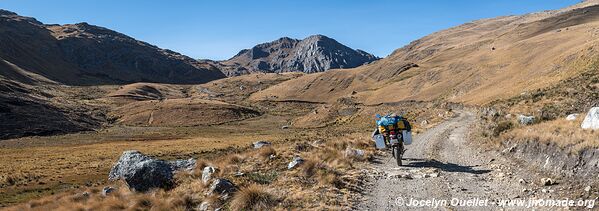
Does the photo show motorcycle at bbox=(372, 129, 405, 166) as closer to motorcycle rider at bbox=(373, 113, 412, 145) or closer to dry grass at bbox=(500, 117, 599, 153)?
motorcycle rider at bbox=(373, 113, 412, 145)

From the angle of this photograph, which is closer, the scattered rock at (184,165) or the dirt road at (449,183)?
the dirt road at (449,183)

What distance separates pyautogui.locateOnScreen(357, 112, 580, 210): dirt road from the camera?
10938mm

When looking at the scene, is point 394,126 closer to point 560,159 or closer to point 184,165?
point 560,159

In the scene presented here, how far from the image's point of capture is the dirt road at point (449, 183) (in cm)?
1094

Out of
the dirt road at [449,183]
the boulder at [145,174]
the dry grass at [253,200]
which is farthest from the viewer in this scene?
the boulder at [145,174]

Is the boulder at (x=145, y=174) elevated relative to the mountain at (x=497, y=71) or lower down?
lower down

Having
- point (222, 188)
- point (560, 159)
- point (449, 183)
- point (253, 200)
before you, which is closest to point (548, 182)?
point (560, 159)

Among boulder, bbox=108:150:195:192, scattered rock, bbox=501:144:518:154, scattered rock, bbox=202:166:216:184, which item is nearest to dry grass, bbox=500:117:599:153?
scattered rock, bbox=501:144:518:154

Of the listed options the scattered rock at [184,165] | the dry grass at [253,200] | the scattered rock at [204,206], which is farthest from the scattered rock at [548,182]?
the scattered rock at [184,165]

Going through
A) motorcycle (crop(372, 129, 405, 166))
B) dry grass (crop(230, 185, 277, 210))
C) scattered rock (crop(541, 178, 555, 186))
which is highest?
motorcycle (crop(372, 129, 405, 166))

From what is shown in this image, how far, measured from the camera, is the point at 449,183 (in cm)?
1288

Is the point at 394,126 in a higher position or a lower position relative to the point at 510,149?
higher

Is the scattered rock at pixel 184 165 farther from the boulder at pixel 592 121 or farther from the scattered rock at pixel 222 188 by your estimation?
the boulder at pixel 592 121

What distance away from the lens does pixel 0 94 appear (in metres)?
113
